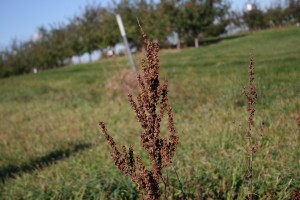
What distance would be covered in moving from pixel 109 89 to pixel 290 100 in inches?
292

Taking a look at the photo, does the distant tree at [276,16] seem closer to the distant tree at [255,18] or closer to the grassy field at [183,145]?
the distant tree at [255,18]

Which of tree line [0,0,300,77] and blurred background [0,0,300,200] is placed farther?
tree line [0,0,300,77]

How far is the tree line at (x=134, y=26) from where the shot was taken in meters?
40.8

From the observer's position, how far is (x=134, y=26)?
4294cm

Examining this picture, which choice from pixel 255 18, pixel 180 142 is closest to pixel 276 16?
pixel 255 18

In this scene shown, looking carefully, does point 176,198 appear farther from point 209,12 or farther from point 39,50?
point 39,50

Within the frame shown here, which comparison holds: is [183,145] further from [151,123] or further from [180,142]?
[151,123]

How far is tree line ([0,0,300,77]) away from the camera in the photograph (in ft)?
134

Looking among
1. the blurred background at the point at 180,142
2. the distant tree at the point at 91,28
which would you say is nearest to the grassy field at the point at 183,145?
the blurred background at the point at 180,142

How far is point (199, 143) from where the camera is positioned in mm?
5254

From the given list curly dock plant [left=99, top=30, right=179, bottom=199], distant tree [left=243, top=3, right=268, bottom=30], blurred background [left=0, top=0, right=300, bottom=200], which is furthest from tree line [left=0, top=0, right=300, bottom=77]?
curly dock plant [left=99, top=30, right=179, bottom=199]

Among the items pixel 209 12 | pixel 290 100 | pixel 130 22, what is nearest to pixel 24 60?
pixel 130 22

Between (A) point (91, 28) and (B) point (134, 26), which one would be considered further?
(A) point (91, 28)

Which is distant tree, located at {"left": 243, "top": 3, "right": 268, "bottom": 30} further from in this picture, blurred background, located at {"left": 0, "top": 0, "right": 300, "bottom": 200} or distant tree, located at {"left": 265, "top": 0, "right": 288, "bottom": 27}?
blurred background, located at {"left": 0, "top": 0, "right": 300, "bottom": 200}
